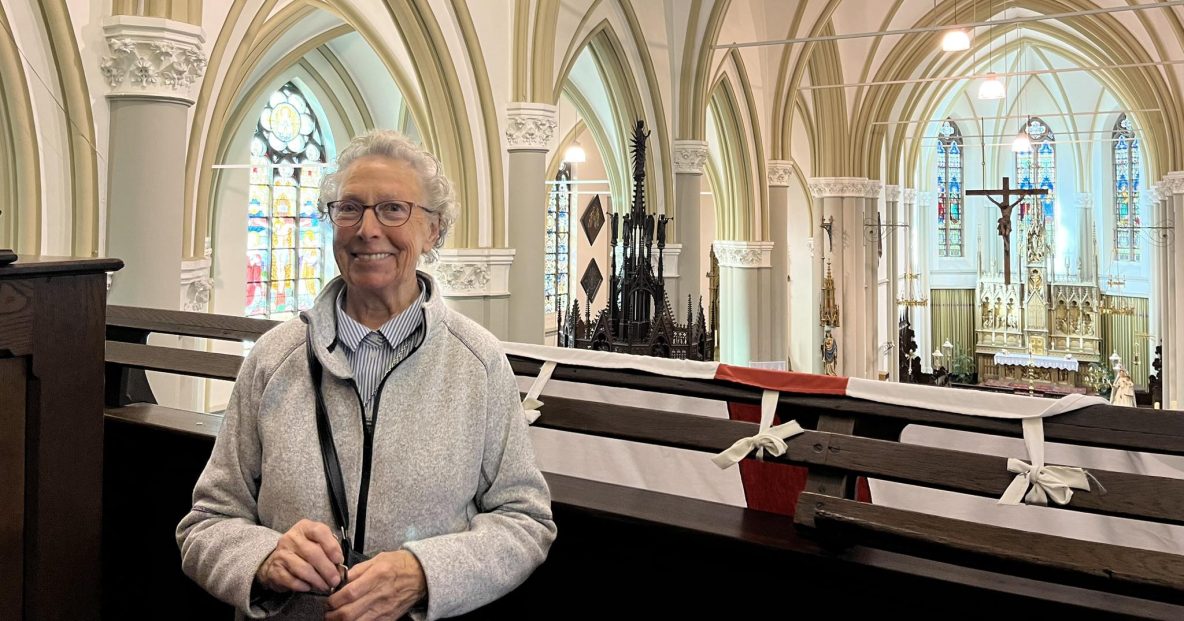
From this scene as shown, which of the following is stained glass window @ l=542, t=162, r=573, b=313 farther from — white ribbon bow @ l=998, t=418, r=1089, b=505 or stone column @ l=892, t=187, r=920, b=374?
white ribbon bow @ l=998, t=418, r=1089, b=505

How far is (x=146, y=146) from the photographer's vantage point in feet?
19.8

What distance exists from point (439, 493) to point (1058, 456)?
1953 millimetres

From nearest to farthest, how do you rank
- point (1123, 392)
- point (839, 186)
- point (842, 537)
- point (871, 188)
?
point (842, 537)
point (1123, 392)
point (839, 186)
point (871, 188)

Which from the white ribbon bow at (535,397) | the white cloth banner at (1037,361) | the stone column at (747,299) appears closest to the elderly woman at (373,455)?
the white ribbon bow at (535,397)

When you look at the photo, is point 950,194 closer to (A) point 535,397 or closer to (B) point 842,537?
(A) point 535,397

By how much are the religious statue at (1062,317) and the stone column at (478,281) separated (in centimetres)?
2330

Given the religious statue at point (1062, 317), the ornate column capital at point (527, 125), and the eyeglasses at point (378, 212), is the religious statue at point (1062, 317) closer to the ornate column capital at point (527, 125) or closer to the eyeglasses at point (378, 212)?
the ornate column capital at point (527, 125)

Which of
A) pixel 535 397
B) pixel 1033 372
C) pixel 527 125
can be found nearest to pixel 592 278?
pixel 527 125

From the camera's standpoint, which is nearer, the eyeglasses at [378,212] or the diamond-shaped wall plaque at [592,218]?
the eyeglasses at [378,212]

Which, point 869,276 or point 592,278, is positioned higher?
point 869,276

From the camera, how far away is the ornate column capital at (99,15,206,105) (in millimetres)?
5926

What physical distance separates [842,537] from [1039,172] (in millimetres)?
30814

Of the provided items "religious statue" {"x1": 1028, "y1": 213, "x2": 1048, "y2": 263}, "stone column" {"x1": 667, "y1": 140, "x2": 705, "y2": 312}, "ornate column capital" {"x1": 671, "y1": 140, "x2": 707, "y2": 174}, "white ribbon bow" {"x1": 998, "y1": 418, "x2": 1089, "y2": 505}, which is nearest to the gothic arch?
"white ribbon bow" {"x1": 998, "y1": 418, "x2": 1089, "y2": 505}

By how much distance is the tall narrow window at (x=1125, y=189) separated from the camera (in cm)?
2714
